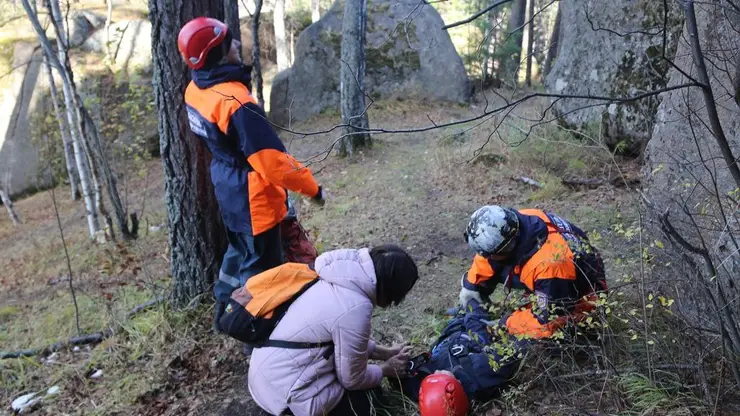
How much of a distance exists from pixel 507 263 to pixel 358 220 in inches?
149

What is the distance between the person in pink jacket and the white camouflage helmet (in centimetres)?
61

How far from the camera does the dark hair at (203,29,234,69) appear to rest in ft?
10.7

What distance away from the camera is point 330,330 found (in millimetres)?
2602

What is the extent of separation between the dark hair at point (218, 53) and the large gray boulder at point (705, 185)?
8.39 feet

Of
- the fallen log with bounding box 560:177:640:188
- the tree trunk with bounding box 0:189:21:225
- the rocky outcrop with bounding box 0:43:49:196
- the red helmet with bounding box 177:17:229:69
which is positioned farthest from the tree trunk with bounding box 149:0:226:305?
the rocky outcrop with bounding box 0:43:49:196

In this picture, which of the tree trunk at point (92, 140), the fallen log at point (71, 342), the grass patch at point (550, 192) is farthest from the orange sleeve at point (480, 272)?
the tree trunk at point (92, 140)

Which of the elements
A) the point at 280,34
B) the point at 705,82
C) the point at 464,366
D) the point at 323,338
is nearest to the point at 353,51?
the point at 464,366

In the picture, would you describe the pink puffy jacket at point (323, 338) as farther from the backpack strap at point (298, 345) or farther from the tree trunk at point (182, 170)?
the tree trunk at point (182, 170)

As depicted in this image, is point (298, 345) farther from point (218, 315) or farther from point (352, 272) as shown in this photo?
point (218, 315)

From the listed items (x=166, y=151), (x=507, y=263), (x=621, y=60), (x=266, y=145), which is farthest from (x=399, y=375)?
(x=621, y=60)

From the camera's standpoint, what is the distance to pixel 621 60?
7188 mm

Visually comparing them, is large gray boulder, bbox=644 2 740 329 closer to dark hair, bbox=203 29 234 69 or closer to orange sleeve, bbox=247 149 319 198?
orange sleeve, bbox=247 149 319 198

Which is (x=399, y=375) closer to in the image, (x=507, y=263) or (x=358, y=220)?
(x=507, y=263)

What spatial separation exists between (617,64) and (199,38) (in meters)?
6.06
